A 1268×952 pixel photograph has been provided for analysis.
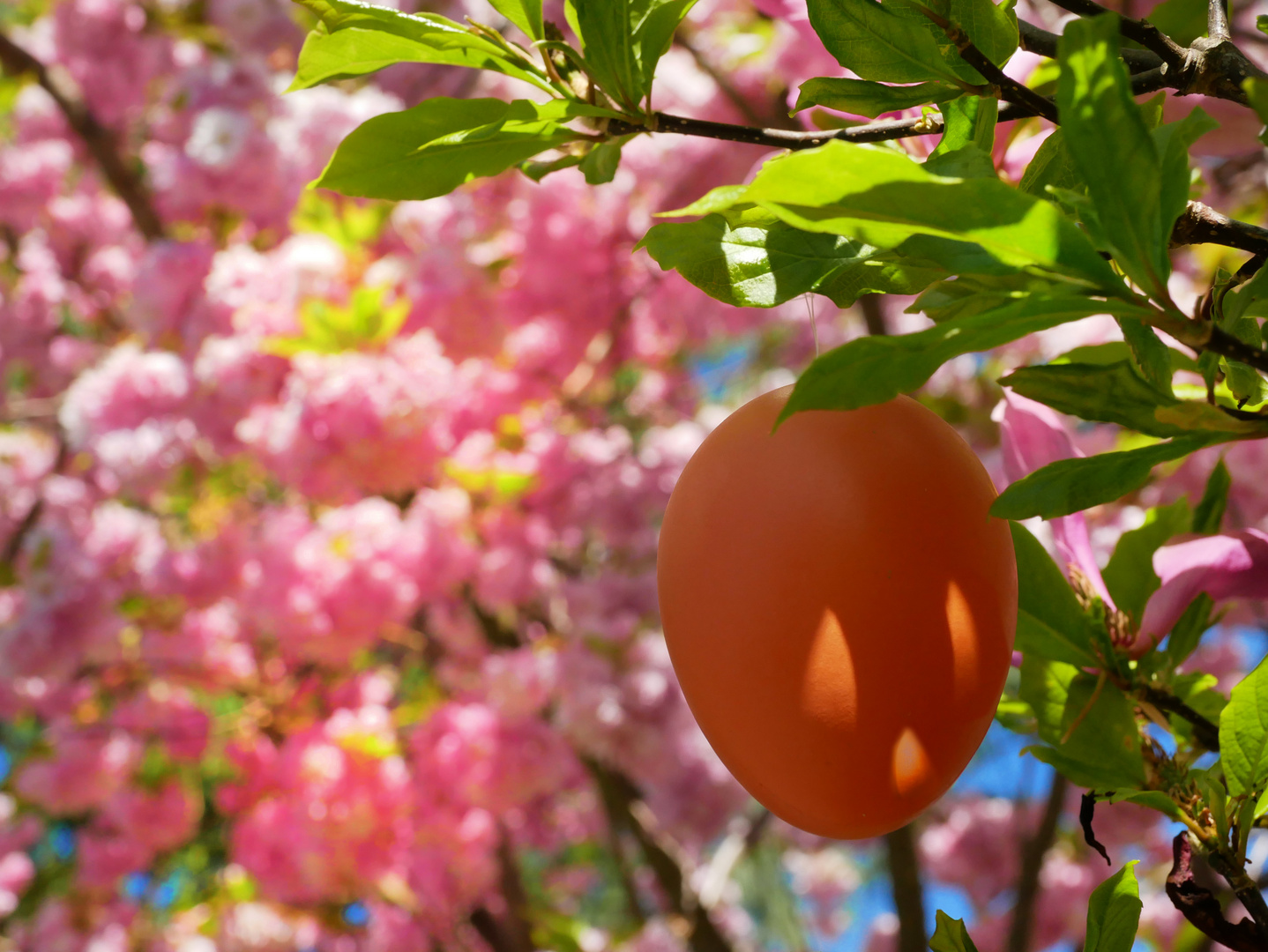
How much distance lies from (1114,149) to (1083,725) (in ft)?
1.34

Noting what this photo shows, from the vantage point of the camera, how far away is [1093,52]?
356mm

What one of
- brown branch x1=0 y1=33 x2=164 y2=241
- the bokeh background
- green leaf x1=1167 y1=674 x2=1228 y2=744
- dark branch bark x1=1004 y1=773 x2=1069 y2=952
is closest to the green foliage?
green leaf x1=1167 y1=674 x2=1228 y2=744

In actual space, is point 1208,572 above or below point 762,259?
below

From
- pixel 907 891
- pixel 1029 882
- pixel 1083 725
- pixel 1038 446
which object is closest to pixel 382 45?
pixel 1038 446

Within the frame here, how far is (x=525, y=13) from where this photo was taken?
0.56m

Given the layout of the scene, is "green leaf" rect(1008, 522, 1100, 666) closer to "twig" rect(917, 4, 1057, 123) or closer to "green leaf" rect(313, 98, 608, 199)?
"twig" rect(917, 4, 1057, 123)

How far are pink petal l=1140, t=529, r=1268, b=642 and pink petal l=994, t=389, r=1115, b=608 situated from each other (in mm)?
49

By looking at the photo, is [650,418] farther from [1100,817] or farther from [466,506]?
[1100,817]

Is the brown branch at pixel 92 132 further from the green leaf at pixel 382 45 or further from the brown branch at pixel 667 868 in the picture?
the green leaf at pixel 382 45

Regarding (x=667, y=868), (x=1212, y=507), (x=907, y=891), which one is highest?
(x=1212, y=507)

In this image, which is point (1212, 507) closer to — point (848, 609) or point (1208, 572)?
point (1208, 572)

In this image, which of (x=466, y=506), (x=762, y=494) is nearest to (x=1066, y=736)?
(x=762, y=494)

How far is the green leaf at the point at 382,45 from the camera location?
54 cm

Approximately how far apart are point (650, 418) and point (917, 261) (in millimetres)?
3172
